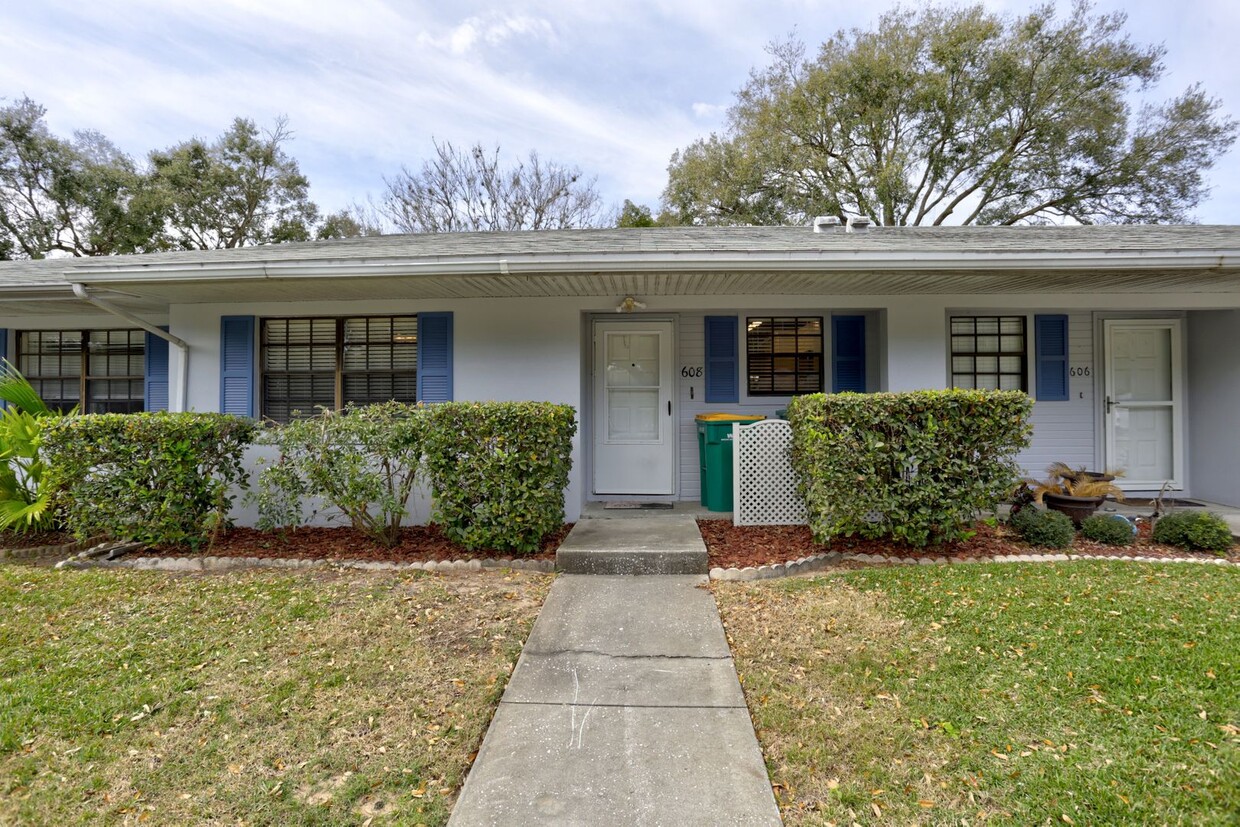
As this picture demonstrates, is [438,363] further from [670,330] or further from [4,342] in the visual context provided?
[4,342]

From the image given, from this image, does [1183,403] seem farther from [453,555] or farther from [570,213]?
[570,213]

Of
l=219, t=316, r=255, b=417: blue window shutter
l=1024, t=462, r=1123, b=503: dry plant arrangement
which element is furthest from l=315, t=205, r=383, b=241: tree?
l=1024, t=462, r=1123, b=503: dry plant arrangement

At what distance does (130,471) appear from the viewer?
4637 millimetres

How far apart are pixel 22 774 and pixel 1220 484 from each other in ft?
31.5

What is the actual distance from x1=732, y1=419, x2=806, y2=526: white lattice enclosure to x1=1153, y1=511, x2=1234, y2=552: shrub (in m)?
2.97

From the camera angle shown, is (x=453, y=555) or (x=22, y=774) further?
(x=453, y=555)

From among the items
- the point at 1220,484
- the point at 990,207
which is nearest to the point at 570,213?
the point at 990,207

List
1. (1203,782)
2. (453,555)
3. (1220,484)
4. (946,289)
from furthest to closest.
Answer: (1220,484)
(946,289)
(453,555)
(1203,782)

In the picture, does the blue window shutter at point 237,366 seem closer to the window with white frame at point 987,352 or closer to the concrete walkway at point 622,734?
the concrete walkway at point 622,734

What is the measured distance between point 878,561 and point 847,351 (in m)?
2.70

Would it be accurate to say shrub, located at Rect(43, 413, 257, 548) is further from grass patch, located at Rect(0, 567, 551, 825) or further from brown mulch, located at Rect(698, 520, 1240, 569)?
brown mulch, located at Rect(698, 520, 1240, 569)

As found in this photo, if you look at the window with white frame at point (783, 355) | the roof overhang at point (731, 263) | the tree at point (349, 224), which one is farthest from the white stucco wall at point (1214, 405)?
the tree at point (349, 224)

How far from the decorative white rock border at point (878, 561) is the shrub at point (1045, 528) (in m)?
0.16

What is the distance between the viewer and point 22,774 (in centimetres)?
211
